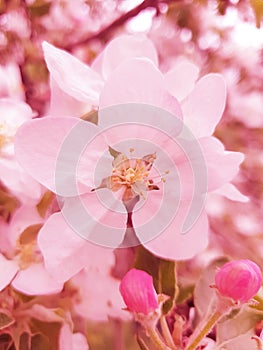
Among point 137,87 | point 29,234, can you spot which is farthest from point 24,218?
point 137,87

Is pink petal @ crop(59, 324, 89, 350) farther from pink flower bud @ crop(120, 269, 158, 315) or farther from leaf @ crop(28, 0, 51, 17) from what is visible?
leaf @ crop(28, 0, 51, 17)

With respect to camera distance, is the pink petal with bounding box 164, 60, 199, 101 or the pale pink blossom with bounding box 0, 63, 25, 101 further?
the pale pink blossom with bounding box 0, 63, 25, 101

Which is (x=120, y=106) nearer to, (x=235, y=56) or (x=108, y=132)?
(x=108, y=132)

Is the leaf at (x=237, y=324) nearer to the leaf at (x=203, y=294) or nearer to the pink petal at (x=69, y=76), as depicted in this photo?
the leaf at (x=203, y=294)

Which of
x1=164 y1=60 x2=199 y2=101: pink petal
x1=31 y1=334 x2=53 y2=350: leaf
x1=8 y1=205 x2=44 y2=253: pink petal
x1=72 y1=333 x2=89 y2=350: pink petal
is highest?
x1=164 y1=60 x2=199 y2=101: pink petal

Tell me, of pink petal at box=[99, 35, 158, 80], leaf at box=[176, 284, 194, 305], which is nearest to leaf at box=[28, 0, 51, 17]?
pink petal at box=[99, 35, 158, 80]

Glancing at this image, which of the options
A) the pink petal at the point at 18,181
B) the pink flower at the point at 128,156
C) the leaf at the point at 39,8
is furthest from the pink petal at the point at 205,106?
the leaf at the point at 39,8

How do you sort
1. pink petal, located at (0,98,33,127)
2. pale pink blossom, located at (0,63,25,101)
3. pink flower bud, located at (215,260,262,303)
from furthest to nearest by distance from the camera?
pale pink blossom, located at (0,63,25,101)
pink petal, located at (0,98,33,127)
pink flower bud, located at (215,260,262,303)

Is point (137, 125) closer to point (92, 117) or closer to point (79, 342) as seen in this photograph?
point (92, 117)
